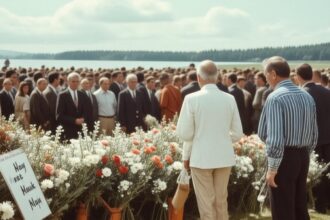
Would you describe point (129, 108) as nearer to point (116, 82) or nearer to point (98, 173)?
point (116, 82)

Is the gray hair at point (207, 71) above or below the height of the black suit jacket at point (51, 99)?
above

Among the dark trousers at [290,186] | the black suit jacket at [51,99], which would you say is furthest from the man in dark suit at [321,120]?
the black suit jacket at [51,99]

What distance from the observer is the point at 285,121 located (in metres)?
5.87

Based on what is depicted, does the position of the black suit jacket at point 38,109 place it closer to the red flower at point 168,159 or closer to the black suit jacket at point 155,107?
the black suit jacket at point 155,107

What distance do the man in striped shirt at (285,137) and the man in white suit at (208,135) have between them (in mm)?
454

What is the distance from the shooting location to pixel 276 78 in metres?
6.03

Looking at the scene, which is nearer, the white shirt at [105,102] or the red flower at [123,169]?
the red flower at [123,169]

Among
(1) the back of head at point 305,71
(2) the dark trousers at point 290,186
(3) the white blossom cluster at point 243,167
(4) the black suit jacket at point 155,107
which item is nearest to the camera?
(2) the dark trousers at point 290,186

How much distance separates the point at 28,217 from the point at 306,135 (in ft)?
9.18

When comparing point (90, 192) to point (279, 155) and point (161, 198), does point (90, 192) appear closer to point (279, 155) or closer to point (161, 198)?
point (161, 198)

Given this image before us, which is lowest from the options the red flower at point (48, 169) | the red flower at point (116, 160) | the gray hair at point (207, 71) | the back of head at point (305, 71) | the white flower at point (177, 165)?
the white flower at point (177, 165)

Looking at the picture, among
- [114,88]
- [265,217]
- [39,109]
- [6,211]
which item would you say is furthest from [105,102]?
[6,211]

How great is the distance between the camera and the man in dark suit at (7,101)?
1307cm

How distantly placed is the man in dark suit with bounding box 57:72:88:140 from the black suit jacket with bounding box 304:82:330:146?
14.2 ft
